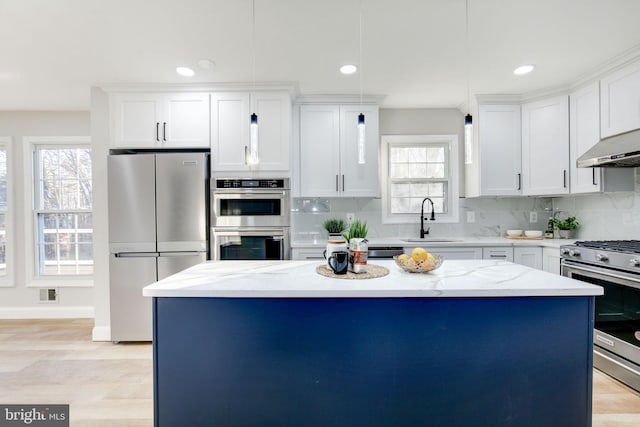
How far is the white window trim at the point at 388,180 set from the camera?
12.5 ft

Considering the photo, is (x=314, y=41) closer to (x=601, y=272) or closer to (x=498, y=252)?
(x=498, y=252)

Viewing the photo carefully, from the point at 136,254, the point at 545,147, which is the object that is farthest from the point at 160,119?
the point at 545,147

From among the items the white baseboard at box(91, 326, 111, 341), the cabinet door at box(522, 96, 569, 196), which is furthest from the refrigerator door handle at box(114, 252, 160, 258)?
the cabinet door at box(522, 96, 569, 196)

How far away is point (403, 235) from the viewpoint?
3811 millimetres

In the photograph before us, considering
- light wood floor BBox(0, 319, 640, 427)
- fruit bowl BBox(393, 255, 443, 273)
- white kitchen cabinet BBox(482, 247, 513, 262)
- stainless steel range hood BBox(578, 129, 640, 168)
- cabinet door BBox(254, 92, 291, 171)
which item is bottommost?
light wood floor BBox(0, 319, 640, 427)

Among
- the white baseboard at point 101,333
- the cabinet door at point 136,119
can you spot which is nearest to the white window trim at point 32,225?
the white baseboard at point 101,333

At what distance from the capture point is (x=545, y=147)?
3260 mm

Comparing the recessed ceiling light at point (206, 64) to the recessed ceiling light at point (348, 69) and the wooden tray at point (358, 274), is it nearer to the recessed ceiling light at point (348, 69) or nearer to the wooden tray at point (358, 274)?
the recessed ceiling light at point (348, 69)

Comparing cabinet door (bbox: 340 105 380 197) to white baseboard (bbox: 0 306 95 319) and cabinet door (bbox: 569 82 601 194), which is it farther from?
white baseboard (bbox: 0 306 95 319)

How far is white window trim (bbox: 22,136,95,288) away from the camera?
3.83m

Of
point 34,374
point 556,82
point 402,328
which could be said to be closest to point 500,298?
point 402,328

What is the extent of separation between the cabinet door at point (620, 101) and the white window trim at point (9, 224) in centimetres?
623

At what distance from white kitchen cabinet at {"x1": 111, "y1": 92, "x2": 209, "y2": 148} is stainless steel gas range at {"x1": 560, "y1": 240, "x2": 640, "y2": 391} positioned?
3.43m

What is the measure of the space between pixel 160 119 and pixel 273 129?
1101 mm
